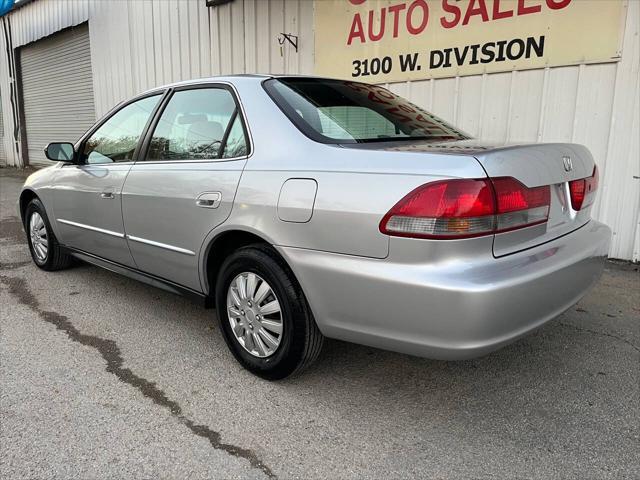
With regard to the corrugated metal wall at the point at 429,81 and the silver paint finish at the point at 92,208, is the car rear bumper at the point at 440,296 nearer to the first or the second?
the silver paint finish at the point at 92,208

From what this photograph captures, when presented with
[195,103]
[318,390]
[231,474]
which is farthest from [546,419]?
[195,103]

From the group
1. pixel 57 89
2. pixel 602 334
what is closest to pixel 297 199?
pixel 602 334

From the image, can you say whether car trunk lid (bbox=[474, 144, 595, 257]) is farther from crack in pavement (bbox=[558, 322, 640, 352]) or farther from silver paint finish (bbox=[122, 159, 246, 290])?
silver paint finish (bbox=[122, 159, 246, 290])

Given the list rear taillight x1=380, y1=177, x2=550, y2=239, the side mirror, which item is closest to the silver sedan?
rear taillight x1=380, y1=177, x2=550, y2=239

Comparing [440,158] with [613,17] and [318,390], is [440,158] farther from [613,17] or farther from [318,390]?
[613,17]

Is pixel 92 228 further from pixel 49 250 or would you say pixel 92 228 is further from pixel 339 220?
pixel 339 220

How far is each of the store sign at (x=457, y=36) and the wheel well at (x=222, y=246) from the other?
3.83m

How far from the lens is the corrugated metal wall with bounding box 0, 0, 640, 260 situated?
4.85 metres

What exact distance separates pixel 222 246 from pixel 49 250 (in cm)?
258

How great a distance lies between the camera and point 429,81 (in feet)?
19.7

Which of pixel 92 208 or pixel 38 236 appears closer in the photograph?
pixel 92 208

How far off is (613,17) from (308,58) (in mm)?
3841

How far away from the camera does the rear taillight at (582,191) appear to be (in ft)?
8.41

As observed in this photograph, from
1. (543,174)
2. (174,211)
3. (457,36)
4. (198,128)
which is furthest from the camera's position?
(457,36)
